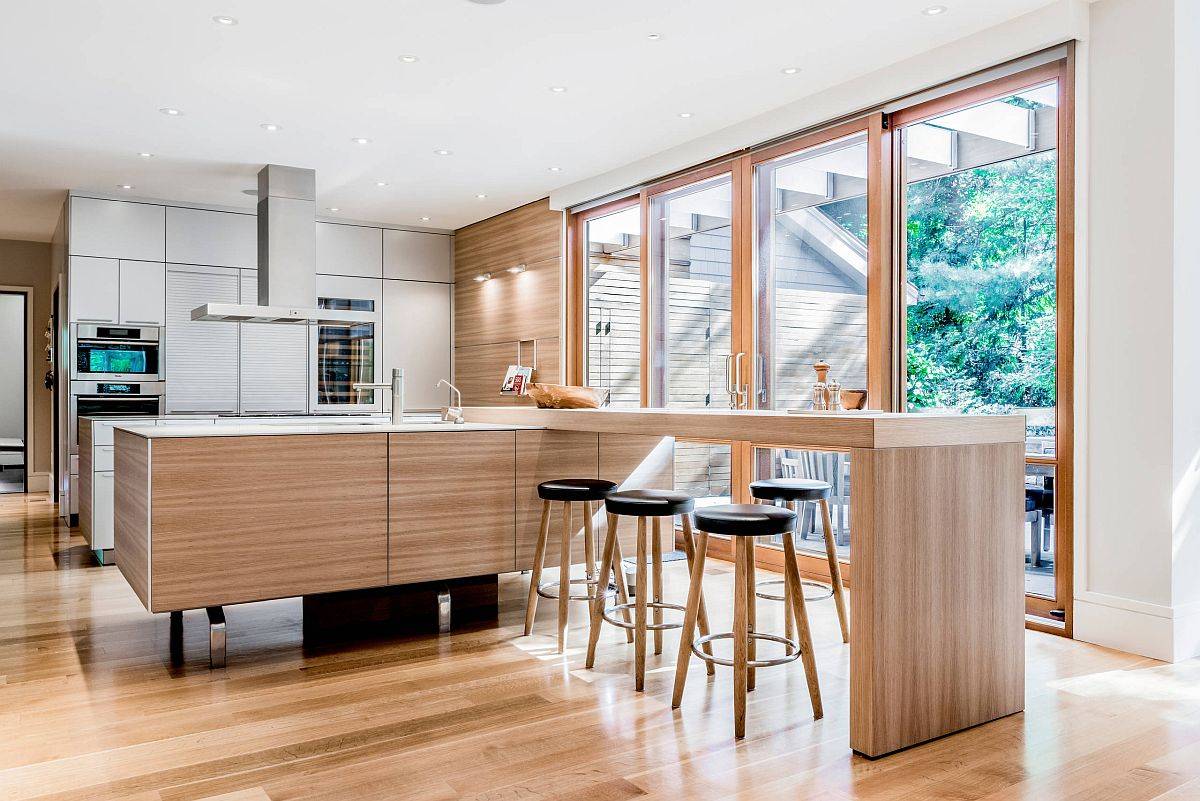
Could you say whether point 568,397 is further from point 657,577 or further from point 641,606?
point 641,606

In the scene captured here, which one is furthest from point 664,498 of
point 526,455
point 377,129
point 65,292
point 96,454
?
point 65,292

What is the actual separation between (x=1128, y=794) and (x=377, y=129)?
15.4 ft

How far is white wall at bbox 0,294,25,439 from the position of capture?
32.4 ft

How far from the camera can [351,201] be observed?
22.7ft

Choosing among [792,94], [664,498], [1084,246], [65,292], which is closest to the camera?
[664,498]

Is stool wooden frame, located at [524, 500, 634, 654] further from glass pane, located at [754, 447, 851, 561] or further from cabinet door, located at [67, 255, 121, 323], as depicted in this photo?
cabinet door, located at [67, 255, 121, 323]

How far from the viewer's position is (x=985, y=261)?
3.96 metres

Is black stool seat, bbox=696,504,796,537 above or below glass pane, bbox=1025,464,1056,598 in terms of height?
above

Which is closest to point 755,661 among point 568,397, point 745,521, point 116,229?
point 745,521

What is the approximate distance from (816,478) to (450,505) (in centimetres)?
218

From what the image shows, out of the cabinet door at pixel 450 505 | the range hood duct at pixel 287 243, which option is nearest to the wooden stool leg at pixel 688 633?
the cabinet door at pixel 450 505

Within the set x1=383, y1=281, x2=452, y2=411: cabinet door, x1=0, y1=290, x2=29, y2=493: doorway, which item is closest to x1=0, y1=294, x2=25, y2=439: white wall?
x1=0, y1=290, x2=29, y2=493: doorway

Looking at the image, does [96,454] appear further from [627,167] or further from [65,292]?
[627,167]

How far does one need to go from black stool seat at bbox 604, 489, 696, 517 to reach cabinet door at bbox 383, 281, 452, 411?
4.98 meters
